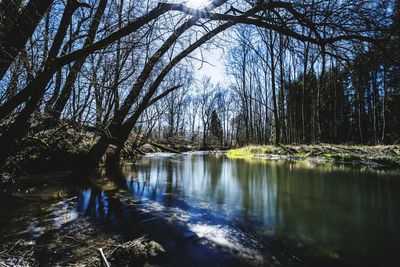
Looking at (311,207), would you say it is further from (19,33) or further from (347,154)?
(347,154)

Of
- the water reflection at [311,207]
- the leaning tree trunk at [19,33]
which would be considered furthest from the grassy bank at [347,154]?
the leaning tree trunk at [19,33]

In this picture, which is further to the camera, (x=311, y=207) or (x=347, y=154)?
(x=347, y=154)

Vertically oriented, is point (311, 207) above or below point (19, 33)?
below

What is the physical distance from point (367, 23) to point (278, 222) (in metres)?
3.89

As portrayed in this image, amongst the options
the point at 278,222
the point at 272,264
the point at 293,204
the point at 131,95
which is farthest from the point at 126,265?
the point at 131,95

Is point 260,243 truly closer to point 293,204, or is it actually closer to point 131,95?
point 293,204

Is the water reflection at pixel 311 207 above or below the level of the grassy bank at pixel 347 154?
below

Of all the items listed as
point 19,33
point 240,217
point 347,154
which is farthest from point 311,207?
point 347,154

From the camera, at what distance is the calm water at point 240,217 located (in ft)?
9.55

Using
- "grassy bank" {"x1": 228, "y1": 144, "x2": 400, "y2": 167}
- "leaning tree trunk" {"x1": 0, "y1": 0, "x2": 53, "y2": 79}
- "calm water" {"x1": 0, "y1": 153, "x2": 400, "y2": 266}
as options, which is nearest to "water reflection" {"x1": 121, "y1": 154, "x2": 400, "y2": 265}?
"calm water" {"x1": 0, "y1": 153, "x2": 400, "y2": 266}

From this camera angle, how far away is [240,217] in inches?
170

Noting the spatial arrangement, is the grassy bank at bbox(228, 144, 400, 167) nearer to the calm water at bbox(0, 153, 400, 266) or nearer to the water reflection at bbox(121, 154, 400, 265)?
the water reflection at bbox(121, 154, 400, 265)

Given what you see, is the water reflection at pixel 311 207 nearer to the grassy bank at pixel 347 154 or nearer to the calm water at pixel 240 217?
the calm water at pixel 240 217

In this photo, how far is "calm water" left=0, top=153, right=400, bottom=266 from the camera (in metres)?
2.91
